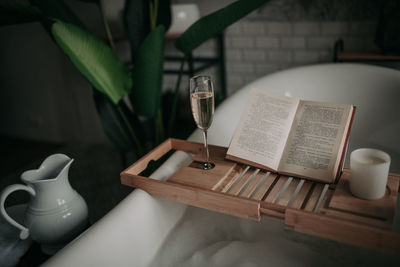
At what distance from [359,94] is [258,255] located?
0.99 m

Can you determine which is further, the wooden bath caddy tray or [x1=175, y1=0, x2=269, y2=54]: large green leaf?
[x1=175, y1=0, x2=269, y2=54]: large green leaf

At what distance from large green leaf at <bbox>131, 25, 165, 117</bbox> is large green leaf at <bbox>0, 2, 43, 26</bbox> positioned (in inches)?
16.1

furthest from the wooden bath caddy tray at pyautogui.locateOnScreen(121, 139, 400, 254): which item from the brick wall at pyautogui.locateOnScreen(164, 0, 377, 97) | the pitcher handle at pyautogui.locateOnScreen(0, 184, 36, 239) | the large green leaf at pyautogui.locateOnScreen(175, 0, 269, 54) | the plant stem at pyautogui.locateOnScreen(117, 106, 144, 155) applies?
the brick wall at pyautogui.locateOnScreen(164, 0, 377, 97)

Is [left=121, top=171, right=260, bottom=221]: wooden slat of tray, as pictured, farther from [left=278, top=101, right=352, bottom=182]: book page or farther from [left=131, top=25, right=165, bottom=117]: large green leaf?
[left=131, top=25, right=165, bottom=117]: large green leaf

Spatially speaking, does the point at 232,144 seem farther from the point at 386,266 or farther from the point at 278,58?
the point at 278,58

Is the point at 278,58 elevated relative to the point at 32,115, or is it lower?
elevated

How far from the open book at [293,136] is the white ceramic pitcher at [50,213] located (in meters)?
0.47

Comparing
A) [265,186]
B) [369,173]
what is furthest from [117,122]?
[369,173]

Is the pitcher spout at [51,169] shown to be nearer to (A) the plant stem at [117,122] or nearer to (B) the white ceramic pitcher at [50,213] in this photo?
(B) the white ceramic pitcher at [50,213]

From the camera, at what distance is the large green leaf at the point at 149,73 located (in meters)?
1.44

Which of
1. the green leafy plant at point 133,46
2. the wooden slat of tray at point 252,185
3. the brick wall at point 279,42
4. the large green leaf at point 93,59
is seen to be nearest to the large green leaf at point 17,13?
the green leafy plant at point 133,46

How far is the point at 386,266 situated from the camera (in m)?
0.92

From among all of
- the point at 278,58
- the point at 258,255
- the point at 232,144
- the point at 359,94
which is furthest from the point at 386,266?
the point at 278,58

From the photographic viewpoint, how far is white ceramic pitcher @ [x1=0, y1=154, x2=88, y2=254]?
0.88 metres
